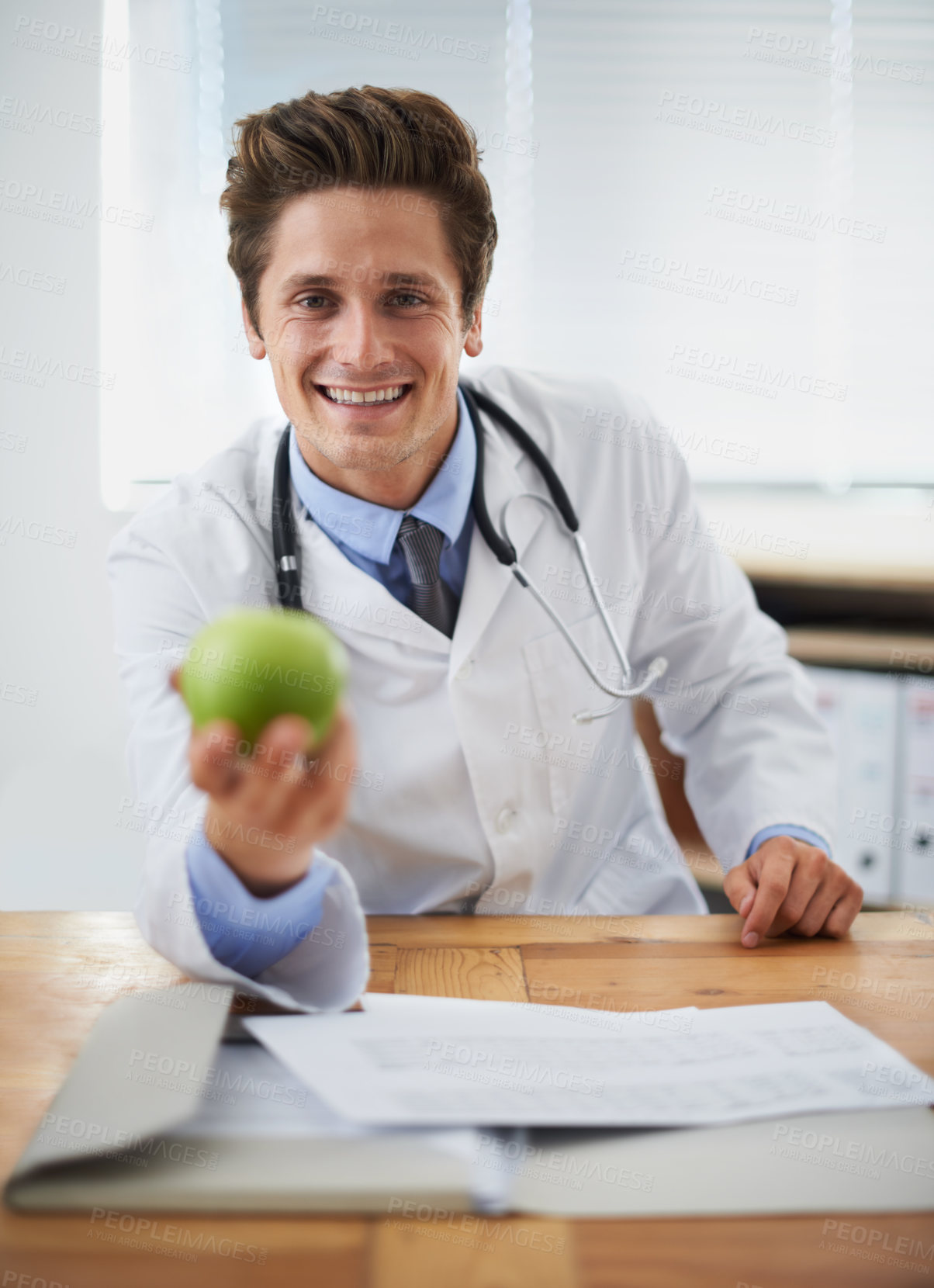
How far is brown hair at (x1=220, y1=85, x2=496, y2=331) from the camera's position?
1065 mm

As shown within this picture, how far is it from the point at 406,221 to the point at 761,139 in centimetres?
Result: 148

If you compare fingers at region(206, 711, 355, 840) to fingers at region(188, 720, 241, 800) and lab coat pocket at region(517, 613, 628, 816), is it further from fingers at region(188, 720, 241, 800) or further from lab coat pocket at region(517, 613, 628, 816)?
lab coat pocket at region(517, 613, 628, 816)

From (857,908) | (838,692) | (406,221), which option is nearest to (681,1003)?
(857,908)

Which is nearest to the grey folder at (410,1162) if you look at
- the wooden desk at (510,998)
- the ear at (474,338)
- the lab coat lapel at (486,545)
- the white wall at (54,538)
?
the wooden desk at (510,998)

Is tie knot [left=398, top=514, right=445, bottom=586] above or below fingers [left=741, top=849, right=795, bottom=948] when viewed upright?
above

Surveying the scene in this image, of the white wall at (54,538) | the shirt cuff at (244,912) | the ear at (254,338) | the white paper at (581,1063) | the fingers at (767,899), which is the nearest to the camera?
the white paper at (581,1063)

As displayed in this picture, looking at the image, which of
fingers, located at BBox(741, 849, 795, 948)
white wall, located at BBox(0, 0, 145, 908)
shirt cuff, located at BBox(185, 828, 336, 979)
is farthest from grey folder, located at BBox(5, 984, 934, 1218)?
white wall, located at BBox(0, 0, 145, 908)

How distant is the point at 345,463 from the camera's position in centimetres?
112

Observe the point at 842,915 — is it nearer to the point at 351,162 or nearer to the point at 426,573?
the point at 426,573

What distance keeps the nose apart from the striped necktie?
6.8 inches

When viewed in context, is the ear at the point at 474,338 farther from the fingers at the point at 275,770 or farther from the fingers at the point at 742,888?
the fingers at the point at 275,770

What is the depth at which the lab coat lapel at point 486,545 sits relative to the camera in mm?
1076

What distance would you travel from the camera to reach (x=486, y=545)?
1137 mm

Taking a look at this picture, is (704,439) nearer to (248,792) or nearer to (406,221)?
(406,221)
